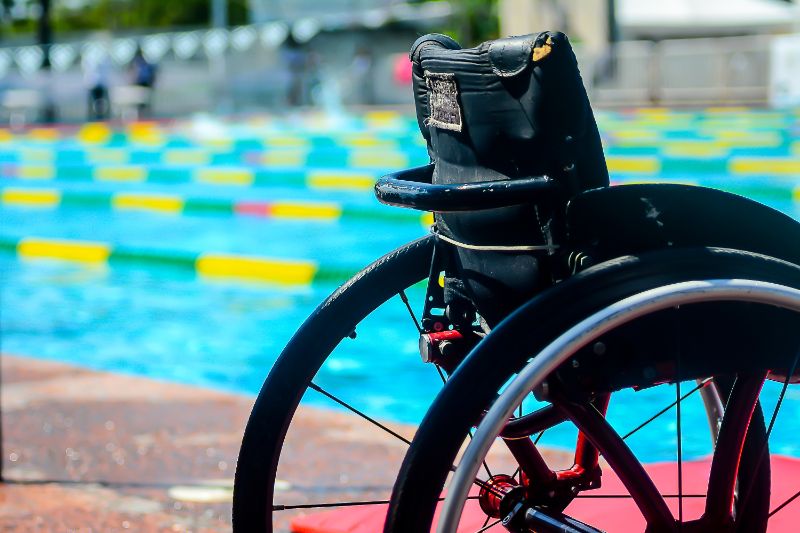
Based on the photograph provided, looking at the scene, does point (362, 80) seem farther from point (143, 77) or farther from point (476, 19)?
point (476, 19)

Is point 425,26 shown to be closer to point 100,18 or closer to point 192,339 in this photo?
point 192,339

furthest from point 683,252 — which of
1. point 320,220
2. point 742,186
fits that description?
point 742,186

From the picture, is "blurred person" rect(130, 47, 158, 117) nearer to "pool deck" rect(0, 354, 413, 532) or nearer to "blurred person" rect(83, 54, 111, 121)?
"blurred person" rect(83, 54, 111, 121)

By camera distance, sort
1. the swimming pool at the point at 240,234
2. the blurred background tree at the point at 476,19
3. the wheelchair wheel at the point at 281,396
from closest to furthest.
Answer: the wheelchair wheel at the point at 281,396 < the swimming pool at the point at 240,234 < the blurred background tree at the point at 476,19

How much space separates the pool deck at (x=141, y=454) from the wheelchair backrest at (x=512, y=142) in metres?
1.41

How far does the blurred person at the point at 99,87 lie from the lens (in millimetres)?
25547

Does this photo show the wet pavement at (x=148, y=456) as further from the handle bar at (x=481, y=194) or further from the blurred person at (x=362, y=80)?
the blurred person at (x=362, y=80)

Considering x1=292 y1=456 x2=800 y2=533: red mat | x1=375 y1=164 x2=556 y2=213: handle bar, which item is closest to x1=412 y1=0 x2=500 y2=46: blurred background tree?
x1=292 y1=456 x2=800 y2=533: red mat

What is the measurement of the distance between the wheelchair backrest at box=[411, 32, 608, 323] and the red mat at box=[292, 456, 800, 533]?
93 centimetres

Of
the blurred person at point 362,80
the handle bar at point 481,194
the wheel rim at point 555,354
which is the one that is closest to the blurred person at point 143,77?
the blurred person at point 362,80

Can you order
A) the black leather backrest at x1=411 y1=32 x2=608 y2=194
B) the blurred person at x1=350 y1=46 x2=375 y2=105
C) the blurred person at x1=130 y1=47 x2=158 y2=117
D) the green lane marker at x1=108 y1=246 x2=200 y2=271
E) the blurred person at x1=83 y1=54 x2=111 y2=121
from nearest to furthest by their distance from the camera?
the black leather backrest at x1=411 y1=32 x2=608 y2=194, the green lane marker at x1=108 y1=246 x2=200 y2=271, the blurred person at x1=83 y1=54 x2=111 y2=121, the blurred person at x1=130 y1=47 x2=158 y2=117, the blurred person at x1=350 y1=46 x2=375 y2=105

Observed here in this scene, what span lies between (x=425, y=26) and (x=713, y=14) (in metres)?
18.0

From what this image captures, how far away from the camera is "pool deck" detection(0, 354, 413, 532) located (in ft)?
10.4

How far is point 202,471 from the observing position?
3564 mm
